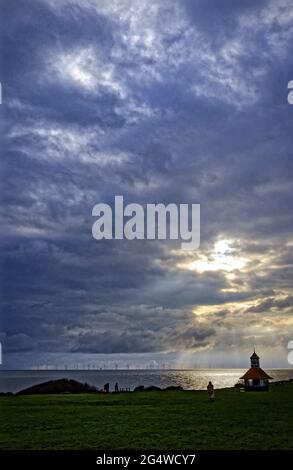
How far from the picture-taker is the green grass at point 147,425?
2525 centimetres

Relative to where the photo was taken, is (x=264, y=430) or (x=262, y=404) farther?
(x=262, y=404)

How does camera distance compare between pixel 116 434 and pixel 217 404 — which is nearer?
pixel 116 434

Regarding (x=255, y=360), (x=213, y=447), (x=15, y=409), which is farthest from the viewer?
(x=255, y=360)

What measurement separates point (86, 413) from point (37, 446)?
12.5m

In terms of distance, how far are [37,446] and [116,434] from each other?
4.44 meters

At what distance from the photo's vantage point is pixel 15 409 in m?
40.9

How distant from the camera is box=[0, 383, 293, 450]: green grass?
25.2 meters

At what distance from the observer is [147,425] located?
3080 centimetres
